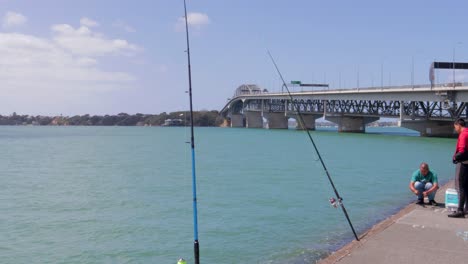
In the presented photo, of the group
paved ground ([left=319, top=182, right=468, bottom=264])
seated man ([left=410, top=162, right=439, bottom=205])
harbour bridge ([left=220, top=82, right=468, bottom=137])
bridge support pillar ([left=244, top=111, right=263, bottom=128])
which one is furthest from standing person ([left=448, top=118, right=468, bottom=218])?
bridge support pillar ([left=244, top=111, right=263, bottom=128])

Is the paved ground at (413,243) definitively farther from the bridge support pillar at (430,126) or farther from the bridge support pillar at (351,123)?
the bridge support pillar at (351,123)

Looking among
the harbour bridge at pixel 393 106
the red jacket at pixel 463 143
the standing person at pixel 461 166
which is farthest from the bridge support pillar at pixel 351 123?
the red jacket at pixel 463 143

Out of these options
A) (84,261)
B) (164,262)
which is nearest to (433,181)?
(164,262)

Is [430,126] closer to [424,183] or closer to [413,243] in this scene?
[424,183]

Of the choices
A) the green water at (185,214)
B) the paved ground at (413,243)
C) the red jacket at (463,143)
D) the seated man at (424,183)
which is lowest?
the green water at (185,214)

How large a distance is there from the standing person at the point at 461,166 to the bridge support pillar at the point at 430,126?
68.6 metres

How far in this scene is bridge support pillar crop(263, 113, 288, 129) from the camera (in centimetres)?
14362

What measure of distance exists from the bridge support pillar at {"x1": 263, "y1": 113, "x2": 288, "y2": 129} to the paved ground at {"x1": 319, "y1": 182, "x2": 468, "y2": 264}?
440 ft

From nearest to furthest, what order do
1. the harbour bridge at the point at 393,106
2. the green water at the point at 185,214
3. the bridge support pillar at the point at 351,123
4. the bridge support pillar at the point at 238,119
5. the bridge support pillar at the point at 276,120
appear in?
the green water at the point at 185,214 < the harbour bridge at the point at 393,106 < the bridge support pillar at the point at 351,123 < the bridge support pillar at the point at 276,120 < the bridge support pillar at the point at 238,119

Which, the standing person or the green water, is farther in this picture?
the green water

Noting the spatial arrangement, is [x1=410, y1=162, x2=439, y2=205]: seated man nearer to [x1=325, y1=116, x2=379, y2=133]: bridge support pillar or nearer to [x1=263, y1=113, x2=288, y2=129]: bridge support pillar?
[x1=325, y1=116, x2=379, y2=133]: bridge support pillar

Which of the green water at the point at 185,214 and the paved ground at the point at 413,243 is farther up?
the paved ground at the point at 413,243

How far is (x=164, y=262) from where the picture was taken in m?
9.56

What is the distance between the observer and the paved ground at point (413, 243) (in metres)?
6.89
